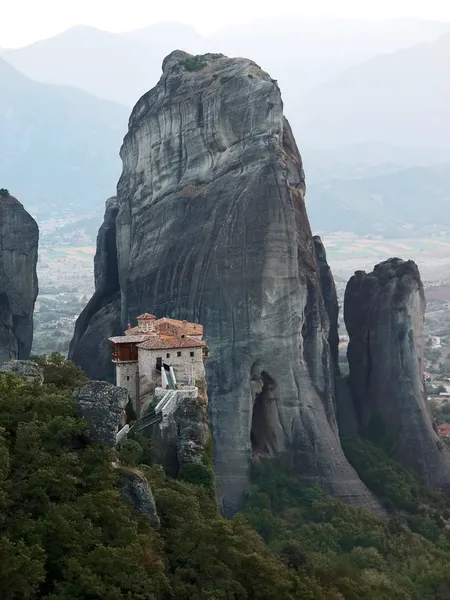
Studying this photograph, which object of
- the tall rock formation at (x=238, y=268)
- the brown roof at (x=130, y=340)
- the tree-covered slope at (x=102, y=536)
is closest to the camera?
the tree-covered slope at (x=102, y=536)

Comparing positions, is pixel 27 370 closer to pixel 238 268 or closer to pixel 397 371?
pixel 238 268

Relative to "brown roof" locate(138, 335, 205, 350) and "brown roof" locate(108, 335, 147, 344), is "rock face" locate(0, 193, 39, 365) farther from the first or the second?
"brown roof" locate(138, 335, 205, 350)

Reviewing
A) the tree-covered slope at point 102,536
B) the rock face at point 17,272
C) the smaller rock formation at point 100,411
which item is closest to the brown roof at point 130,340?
the tree-covered slope at point 102,536

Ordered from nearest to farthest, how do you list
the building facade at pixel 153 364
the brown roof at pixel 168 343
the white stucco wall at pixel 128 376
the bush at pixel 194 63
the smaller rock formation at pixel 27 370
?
the smaller rock formation at pixel 27 370 < the building facade at pixel 153 364 < the brown roof at pixel 168 343 < the white stucco wall at pixel 128 376 < the bush at pixel 194 63

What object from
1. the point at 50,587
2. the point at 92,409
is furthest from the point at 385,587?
the point at 50,587

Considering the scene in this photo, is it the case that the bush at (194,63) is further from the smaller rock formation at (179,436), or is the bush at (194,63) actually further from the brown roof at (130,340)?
the smaller rock formation at (179,436)

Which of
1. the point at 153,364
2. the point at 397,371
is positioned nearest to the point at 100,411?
the point at 153,364

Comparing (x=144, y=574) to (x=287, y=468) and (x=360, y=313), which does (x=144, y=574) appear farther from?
(x=360, y=313)
